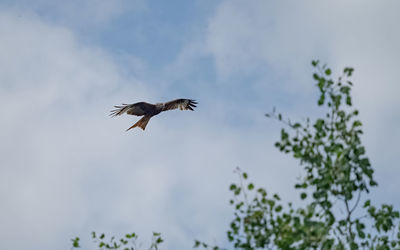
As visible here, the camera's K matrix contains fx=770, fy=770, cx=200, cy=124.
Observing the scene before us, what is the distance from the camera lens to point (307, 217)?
1528 centimetres

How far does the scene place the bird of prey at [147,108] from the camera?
34875 mm

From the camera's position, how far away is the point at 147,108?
3550 centimetres

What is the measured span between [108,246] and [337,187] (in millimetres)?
7858

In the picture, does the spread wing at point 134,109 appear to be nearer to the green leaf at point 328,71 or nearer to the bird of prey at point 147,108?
the bird of prey at point 147,108

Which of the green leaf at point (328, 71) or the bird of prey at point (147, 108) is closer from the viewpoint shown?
the green leaf at point (328, 71)

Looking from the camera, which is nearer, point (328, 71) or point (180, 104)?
point (328, 71)

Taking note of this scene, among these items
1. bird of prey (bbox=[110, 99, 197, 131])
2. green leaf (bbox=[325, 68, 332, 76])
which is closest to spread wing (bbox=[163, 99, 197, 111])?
bird of prey (bbox=[110, 99, 197, 131])

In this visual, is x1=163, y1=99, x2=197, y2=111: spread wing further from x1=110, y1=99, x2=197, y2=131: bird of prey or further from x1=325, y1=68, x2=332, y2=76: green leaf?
x1=325, y1=68, x2=332, y2=76: green leaf

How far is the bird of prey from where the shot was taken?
34.9m

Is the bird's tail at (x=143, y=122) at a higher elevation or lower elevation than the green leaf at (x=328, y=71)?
higher

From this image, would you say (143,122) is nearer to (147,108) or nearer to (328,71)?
(147,108)

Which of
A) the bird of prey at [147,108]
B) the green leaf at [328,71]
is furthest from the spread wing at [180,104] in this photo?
the green leaf at [328,71]

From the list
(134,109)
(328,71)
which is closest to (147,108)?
(134,109)

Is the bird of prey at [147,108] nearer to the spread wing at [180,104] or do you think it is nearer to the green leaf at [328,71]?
the spread wing at [180,104]
